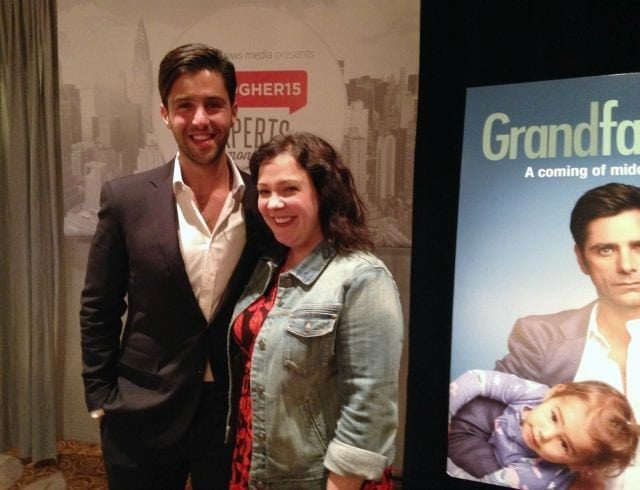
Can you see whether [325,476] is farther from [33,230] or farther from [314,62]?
[33,230]

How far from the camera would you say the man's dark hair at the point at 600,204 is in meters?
1.64

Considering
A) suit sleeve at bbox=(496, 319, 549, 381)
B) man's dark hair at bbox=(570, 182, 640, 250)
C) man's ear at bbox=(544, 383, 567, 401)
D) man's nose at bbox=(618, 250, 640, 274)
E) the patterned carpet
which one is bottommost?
the patterned carpet

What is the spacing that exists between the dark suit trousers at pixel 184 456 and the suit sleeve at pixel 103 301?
11 centimetres

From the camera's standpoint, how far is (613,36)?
184 cm

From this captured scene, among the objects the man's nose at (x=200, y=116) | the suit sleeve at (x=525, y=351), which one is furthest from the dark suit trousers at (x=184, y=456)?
the suit sleeve at (x=525, y=351)

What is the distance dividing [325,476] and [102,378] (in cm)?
72

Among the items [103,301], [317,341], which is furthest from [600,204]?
[103,301]

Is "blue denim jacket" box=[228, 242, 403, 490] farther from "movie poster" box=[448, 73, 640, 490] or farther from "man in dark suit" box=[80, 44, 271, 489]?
"movie poster" box=[448, 73, 640, 490]

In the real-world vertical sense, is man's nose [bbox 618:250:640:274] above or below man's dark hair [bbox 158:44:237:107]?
below

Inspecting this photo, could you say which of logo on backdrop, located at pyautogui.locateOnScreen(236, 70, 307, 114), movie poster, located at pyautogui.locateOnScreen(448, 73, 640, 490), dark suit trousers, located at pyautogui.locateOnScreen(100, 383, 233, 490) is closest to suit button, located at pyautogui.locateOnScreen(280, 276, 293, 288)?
dark suit trousers, located at pyautogui.locateOnScreen(100, 383, 233, 490)

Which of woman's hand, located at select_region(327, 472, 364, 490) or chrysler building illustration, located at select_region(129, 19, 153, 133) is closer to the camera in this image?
woman's hand, located at select_region(327, 472, 364, 490)

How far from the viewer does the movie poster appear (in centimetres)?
168

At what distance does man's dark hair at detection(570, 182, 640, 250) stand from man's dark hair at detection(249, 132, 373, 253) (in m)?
0.79

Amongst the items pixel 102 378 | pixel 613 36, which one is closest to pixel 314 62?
pixel 613 36
